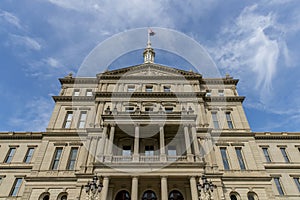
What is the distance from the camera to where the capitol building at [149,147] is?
804 inches

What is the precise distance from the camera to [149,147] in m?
24.4

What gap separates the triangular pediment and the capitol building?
15cm

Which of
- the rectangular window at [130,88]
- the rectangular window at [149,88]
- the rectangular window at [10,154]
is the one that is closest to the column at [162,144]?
the rectangular window at [149,88]

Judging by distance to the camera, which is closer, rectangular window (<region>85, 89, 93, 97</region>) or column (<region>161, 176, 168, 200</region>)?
column (<region>161, 176, 168, 200</region>)

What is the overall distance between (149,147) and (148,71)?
41.5 ft

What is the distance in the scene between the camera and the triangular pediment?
32125 mm

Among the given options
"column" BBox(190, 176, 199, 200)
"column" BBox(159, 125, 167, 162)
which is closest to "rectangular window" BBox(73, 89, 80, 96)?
"column" BBox(159, 125, 167, 162)

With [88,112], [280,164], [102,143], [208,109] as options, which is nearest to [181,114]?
[208,109]

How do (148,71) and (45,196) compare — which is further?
(148,71)


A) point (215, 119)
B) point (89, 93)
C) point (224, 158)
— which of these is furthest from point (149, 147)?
point (89, 93)

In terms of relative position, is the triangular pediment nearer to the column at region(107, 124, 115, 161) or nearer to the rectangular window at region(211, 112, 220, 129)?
the rectangular window at region(211, 112, 220, 129)

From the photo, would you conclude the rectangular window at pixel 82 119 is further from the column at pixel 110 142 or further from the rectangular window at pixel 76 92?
the column at pixel 110 142

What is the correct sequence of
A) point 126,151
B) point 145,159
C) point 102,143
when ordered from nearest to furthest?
point 145,159, point 102,143, point 126,151

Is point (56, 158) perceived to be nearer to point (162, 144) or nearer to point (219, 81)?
point (162, 144)
